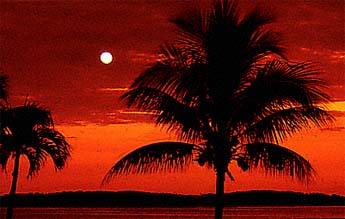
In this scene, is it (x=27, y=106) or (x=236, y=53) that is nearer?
(x=236, y=53)

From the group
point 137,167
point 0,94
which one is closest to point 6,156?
point 0,94

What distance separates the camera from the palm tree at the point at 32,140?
18.9 metres

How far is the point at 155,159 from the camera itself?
14.3 meters

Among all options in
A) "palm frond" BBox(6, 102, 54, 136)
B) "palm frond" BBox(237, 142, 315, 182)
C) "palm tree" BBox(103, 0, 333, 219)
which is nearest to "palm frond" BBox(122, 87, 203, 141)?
"palm tree" BBox(103, 0, 333, 219)

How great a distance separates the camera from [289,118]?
1420 cm

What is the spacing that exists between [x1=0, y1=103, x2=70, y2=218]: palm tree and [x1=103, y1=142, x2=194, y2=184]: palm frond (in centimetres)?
523

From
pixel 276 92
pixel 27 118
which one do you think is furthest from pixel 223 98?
pixel 27 118

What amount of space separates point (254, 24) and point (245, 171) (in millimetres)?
2334

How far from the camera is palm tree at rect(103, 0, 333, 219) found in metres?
14.2

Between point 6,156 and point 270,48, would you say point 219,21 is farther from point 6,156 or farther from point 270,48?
point 6,156

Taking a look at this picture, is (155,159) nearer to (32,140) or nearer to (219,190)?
(219,190)

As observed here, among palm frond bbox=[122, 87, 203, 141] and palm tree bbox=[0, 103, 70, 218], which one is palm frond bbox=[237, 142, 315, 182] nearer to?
palm frond bbox=[122, 87, 203, 141]

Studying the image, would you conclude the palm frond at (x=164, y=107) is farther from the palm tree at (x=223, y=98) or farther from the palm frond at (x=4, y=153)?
the palm frond at (x=4, y=153)

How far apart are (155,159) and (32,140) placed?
5.68m
